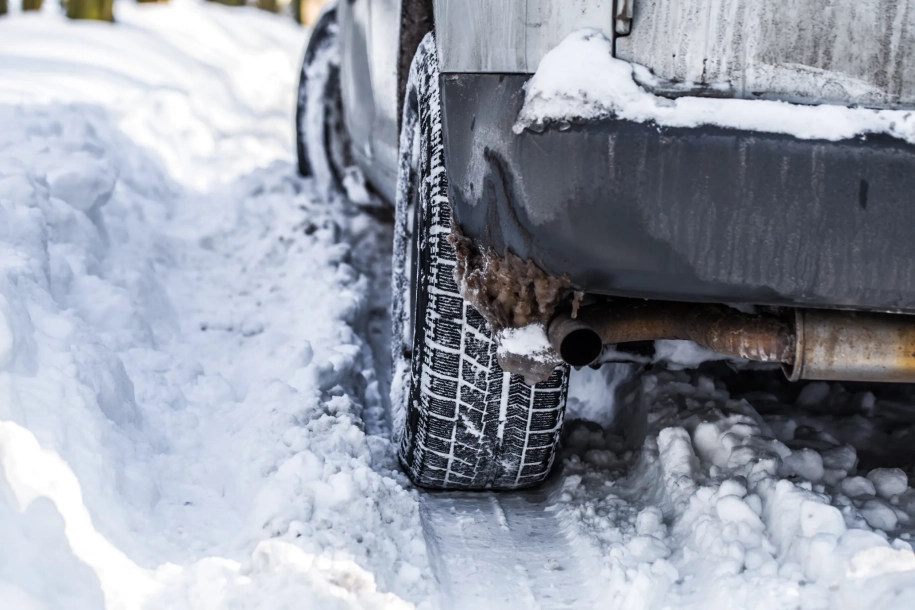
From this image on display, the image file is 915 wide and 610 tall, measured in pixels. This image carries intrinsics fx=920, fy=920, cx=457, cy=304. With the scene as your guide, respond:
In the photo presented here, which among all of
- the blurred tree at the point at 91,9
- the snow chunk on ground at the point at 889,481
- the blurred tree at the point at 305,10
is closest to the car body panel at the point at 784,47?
the snow chunk on ground at the point at 889,481

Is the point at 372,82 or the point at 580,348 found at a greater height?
the point at 372,82

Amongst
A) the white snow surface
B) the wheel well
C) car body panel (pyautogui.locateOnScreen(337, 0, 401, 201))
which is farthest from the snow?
car body panel (pyautogui.locateOnScreen(337, 0, 401, 201))

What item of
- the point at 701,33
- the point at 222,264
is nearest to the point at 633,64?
the point at 701,33

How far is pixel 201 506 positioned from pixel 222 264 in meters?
1.68

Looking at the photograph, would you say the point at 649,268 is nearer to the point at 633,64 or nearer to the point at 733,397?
the point at 633,64

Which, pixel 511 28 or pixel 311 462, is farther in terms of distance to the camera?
pixel 311 462

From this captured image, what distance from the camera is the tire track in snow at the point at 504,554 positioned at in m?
1.95

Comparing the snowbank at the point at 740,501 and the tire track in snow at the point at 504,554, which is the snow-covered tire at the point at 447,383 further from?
A: the snowbank at the point at 740,501

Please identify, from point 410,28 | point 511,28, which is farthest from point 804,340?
point 410,28

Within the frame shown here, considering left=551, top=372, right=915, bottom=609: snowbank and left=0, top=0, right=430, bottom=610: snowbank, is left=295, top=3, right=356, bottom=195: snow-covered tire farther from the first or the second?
left=551, top=372, right=915, bottom=609: snowbank

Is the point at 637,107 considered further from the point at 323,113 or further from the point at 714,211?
the point at 323,113

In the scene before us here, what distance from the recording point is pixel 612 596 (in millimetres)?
1888

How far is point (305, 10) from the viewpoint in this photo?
1447cm

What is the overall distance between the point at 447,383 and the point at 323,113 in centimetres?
261
